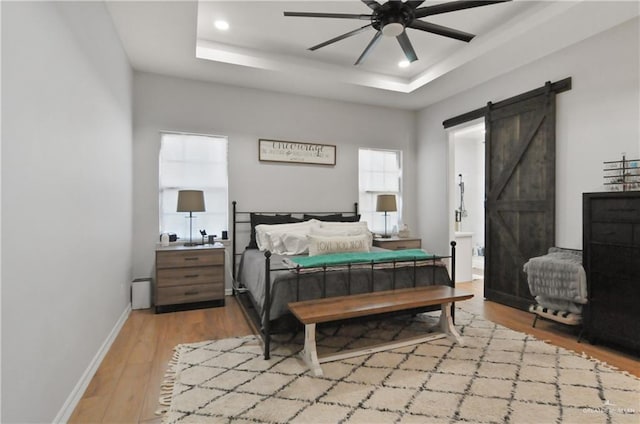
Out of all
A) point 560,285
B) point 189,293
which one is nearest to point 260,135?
point 189,293

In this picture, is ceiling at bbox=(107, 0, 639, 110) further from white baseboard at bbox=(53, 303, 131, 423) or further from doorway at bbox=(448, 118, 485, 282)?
white baseboard at bbox=(53, 303, 131, 423)

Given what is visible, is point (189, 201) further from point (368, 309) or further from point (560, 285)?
point (560, 285)

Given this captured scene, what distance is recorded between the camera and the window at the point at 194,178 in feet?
13.4

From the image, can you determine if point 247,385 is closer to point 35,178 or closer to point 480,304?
point 35,178

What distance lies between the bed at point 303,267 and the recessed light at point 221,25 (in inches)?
84.0

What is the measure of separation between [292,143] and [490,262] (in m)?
3.16

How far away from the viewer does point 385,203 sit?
483cm

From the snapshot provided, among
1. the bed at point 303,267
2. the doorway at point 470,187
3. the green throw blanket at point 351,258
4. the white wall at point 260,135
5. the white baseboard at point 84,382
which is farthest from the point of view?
the doorway at point 470,187

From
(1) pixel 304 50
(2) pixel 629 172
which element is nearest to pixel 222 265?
(1) pixel 304 50

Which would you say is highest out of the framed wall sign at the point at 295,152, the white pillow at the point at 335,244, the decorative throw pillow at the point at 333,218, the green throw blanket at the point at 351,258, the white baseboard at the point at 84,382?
the framed wall sign at the point at 295,152

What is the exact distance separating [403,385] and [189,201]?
2.98 metres

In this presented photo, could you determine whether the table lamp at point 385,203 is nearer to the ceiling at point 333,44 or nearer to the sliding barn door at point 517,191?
the sliding barn door at point 517,191

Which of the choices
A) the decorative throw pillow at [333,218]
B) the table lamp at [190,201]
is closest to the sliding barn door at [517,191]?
the decorative throw pillow at [333,218]

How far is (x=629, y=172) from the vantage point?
2.77m
